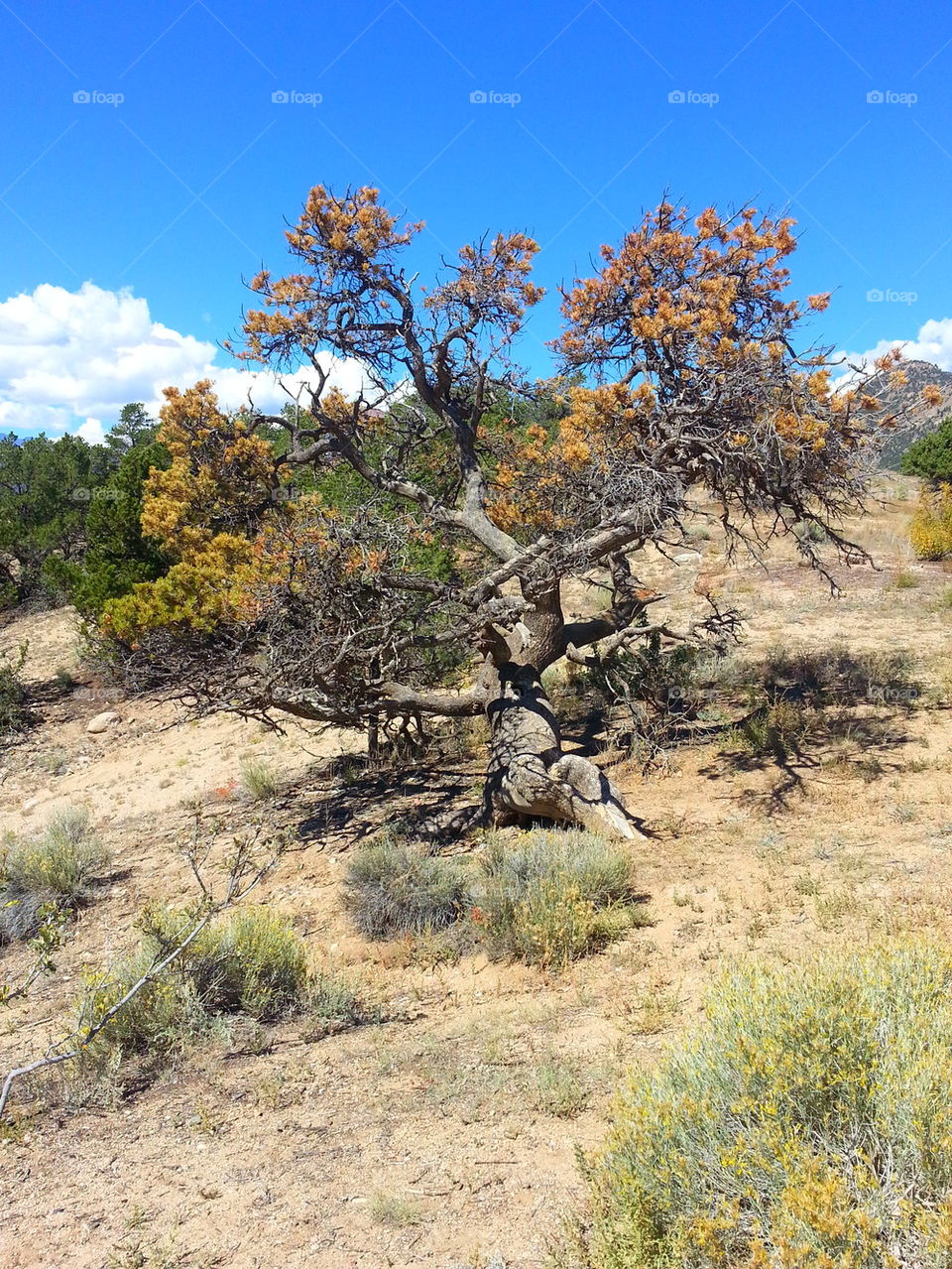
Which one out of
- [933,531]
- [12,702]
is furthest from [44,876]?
[933,531]

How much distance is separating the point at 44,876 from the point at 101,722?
26.8ft

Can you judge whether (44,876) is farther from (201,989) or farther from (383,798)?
(201,989)

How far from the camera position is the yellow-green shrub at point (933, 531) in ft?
59.5

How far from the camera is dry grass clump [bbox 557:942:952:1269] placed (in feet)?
7.16

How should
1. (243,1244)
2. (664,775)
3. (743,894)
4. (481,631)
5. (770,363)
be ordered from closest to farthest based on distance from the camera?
(243,1244) → (743,894) → (770,363) → (481,631) → (664,775)

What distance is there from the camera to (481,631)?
328 inches

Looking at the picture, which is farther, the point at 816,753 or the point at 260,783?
the point at 260,783

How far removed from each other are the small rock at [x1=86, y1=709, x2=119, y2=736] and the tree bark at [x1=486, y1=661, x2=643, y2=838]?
35.1ft

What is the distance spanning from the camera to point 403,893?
653 centimetres

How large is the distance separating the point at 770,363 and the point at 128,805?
10657 millimetres

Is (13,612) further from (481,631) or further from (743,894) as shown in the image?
(743,894)

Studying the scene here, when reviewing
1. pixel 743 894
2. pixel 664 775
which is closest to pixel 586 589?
pixel 664 775

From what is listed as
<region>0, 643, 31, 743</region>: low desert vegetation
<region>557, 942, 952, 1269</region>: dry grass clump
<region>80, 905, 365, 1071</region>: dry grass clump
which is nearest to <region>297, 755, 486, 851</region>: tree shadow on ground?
<region>80, 905, 365, 1071</region>: dry grass clump

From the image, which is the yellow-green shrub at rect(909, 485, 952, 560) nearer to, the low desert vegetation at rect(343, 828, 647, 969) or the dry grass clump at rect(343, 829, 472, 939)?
the low desert vegetation at rect(343, 828, 647, 969)
